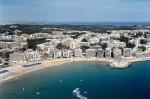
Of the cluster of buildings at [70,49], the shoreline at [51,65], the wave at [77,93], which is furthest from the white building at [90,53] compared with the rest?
the wave at [77,93]

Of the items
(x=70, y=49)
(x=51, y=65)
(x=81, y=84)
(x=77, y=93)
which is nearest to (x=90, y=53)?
(x=70, y=49)

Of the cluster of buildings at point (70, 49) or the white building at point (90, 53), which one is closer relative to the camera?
the cluster of buildings at point (70, 49)

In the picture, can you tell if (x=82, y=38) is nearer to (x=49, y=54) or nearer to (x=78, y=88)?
(x=49, y=54)

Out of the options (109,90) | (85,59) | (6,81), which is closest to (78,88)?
(109,90)

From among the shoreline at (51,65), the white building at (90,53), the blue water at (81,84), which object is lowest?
the blue water at (81,84)

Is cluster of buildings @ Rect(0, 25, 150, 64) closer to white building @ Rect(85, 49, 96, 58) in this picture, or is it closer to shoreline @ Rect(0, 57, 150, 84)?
white building @ Rect(85, 49, 96, 58)

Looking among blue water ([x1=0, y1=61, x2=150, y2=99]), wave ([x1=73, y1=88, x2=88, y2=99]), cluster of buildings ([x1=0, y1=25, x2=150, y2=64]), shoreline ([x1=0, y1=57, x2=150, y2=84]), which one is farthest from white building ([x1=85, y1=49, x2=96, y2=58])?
wave ([x1=73, y1=88, x2=88, y2=99])

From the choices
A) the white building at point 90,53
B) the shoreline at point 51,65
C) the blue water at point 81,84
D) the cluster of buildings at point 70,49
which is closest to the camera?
the blue water at point 81,84

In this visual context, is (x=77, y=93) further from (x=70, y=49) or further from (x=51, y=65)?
(x=70, y=49)

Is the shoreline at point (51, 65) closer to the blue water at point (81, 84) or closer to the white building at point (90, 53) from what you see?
the blue water at point (81, 84)

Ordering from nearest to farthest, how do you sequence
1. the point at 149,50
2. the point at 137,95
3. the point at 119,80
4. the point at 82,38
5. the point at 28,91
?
the point at 137,95 → the point at 28,91 → the point at 119,80 → the point at 149,50 → the point at 82,38
